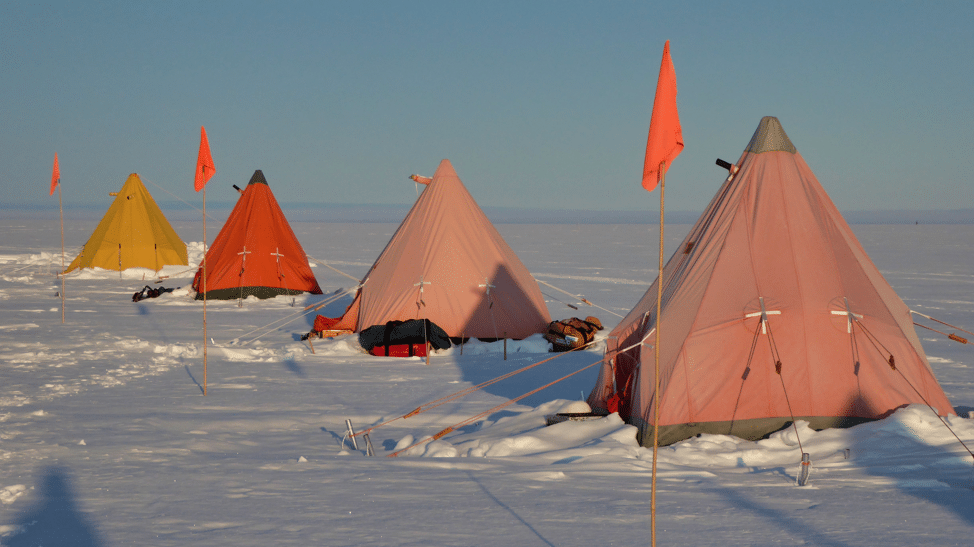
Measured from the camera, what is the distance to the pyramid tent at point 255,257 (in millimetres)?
18641

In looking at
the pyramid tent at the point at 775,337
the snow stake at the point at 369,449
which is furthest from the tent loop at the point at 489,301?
the snow stake at the point at 369,449

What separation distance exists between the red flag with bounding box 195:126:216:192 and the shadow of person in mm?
4887

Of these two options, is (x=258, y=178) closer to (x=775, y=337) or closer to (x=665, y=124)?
(x=775, y=337)

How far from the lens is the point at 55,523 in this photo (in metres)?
4.82

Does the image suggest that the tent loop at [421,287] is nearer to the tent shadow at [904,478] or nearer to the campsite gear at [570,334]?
the campsite gear at [570,334]

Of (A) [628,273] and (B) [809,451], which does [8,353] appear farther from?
(A) [628,273]

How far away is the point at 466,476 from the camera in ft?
19.4

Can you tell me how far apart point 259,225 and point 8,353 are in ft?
25.7

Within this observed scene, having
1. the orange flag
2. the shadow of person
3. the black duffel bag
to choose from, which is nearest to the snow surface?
the shadow of person

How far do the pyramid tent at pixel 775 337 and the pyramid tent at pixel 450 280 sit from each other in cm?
558

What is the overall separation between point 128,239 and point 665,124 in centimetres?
2433

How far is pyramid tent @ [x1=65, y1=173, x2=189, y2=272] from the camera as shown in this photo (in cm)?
2533

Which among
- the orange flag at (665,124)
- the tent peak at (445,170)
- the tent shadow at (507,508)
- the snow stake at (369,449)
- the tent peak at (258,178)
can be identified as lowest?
the tent shadow at (507,508)

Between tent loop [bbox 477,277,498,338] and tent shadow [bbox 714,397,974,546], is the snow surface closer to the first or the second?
tent shadow [bbox 714,397,974,546]
